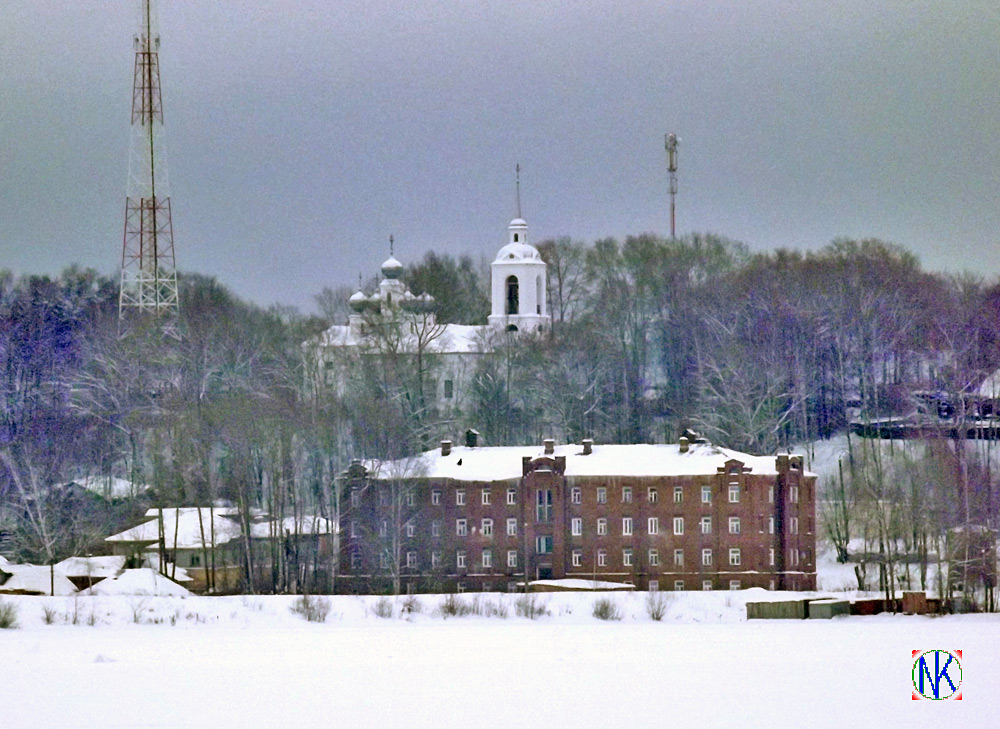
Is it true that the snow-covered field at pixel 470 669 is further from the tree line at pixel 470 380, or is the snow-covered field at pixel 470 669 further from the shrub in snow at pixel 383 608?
the tree line at pixel 470 380

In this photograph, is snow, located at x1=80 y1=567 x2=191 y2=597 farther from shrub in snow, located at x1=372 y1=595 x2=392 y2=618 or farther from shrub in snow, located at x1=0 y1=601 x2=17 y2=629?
shrub in snow, located at x1=0 y1=601 x2=17 y2=629

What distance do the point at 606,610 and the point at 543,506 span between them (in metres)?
14.2

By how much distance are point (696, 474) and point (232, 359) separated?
2255 cm

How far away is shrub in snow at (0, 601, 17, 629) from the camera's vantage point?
4576cm

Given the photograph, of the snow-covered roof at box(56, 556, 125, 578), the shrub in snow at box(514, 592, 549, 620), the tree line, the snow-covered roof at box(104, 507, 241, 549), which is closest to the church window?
the tree line

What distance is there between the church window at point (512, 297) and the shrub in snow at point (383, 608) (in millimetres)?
45491

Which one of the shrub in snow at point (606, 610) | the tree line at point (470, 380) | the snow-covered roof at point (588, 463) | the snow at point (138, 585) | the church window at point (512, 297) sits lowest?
the shrub in snow at point (606, 610)

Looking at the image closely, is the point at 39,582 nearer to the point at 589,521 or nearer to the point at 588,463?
the point at 589,521

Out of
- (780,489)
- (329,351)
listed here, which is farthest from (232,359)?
(780,489)

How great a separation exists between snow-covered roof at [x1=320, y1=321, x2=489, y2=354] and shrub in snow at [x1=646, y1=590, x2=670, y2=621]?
3374 centimetres

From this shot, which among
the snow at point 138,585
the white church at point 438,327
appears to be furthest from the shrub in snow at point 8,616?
the white church at point 438,327

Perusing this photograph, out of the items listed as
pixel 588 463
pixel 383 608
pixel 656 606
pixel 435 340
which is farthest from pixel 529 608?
pixel 435 340

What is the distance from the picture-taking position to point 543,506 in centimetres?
A: 6378

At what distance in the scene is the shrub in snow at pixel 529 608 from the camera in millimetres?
49531
